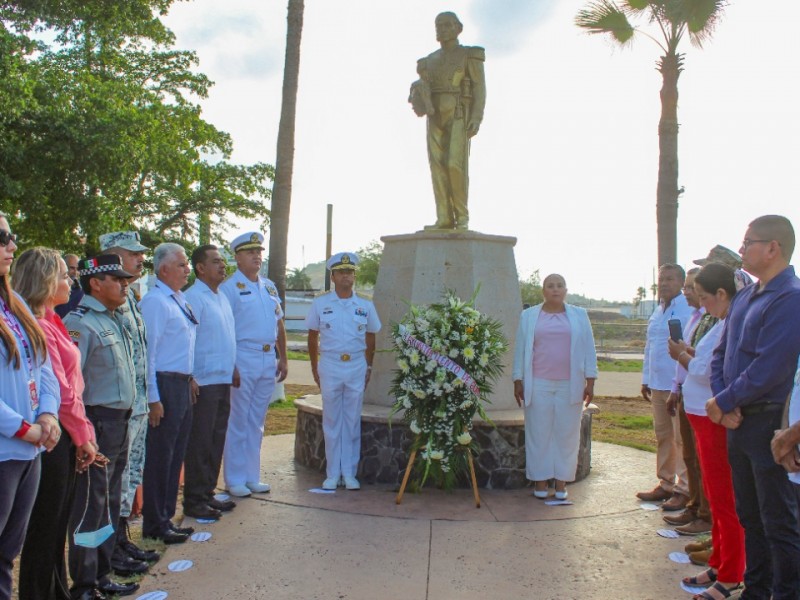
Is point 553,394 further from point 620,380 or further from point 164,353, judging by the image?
point 620,380

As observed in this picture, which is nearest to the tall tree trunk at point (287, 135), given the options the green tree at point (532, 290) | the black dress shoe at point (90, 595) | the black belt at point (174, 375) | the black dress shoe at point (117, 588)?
the black belt at point (174, 375)

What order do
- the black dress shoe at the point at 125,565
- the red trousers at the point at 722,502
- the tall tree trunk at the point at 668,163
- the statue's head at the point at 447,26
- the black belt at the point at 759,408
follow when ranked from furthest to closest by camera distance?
the tall tree trunk at the point at 668,163
the statue's head at the point at 447,26
the black dress shoe at the point at 125,565
the red trousers at the point at 722,502
the black belt at the point at 759,408

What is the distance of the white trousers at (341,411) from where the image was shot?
6074mm

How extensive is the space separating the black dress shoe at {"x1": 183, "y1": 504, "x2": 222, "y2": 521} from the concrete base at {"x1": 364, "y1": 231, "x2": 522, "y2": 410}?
229 centimetres

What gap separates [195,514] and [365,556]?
4.78 feet

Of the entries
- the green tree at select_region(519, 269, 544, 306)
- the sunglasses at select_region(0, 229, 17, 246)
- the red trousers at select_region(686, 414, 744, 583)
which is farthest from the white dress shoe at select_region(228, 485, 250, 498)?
the green tree at select_region(519, 269, 544, 306)

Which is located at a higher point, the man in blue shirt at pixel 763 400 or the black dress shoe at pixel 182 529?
the man in blue shirt at pixel 763 400

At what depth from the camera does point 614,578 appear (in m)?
4.14

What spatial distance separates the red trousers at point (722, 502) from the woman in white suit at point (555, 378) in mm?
1695

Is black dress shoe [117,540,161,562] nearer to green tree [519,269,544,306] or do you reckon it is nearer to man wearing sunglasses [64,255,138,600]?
man wearing sunglasses [64,255,138,600]

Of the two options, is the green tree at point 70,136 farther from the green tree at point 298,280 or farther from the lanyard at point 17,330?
the green tree at point 298,280

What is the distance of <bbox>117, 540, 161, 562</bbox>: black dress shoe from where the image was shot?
13.7ft

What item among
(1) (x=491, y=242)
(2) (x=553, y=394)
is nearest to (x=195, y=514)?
(2) (x=553, y=394)

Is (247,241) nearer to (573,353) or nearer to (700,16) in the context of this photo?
(573,353)
